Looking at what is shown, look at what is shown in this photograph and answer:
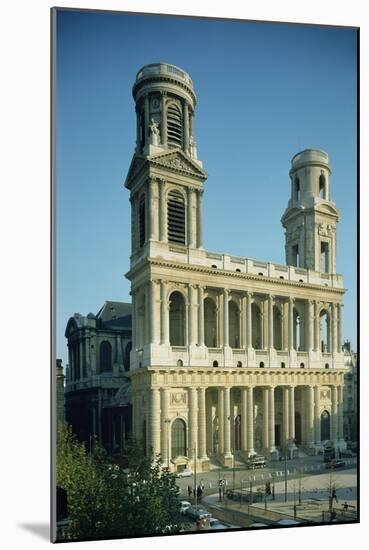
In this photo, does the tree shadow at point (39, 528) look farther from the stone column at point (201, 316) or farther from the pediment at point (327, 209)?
the pediment at point (327, 209)

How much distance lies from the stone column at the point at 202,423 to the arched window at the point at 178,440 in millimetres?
530

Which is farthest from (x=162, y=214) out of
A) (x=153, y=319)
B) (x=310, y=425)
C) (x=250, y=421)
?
(x=310, y=425)

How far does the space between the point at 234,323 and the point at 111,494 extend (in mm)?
7072

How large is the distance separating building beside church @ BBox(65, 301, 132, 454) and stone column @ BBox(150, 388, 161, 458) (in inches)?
29.3

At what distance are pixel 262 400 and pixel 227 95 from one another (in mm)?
9961

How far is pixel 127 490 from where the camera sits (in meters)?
23.0

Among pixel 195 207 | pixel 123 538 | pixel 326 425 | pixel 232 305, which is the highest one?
pixel 195 207

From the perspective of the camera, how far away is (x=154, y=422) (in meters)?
24.1

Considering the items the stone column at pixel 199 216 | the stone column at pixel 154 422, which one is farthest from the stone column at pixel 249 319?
the stone column at pixel 154 422

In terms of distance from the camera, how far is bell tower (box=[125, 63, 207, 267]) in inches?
950

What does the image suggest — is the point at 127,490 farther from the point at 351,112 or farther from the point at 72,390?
the point at 351,112

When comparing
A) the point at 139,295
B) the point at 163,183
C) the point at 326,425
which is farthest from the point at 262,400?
the point at 163,183

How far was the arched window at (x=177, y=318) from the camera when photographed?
82.1 feet

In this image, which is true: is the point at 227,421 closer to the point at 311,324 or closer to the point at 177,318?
the point at 177,318
